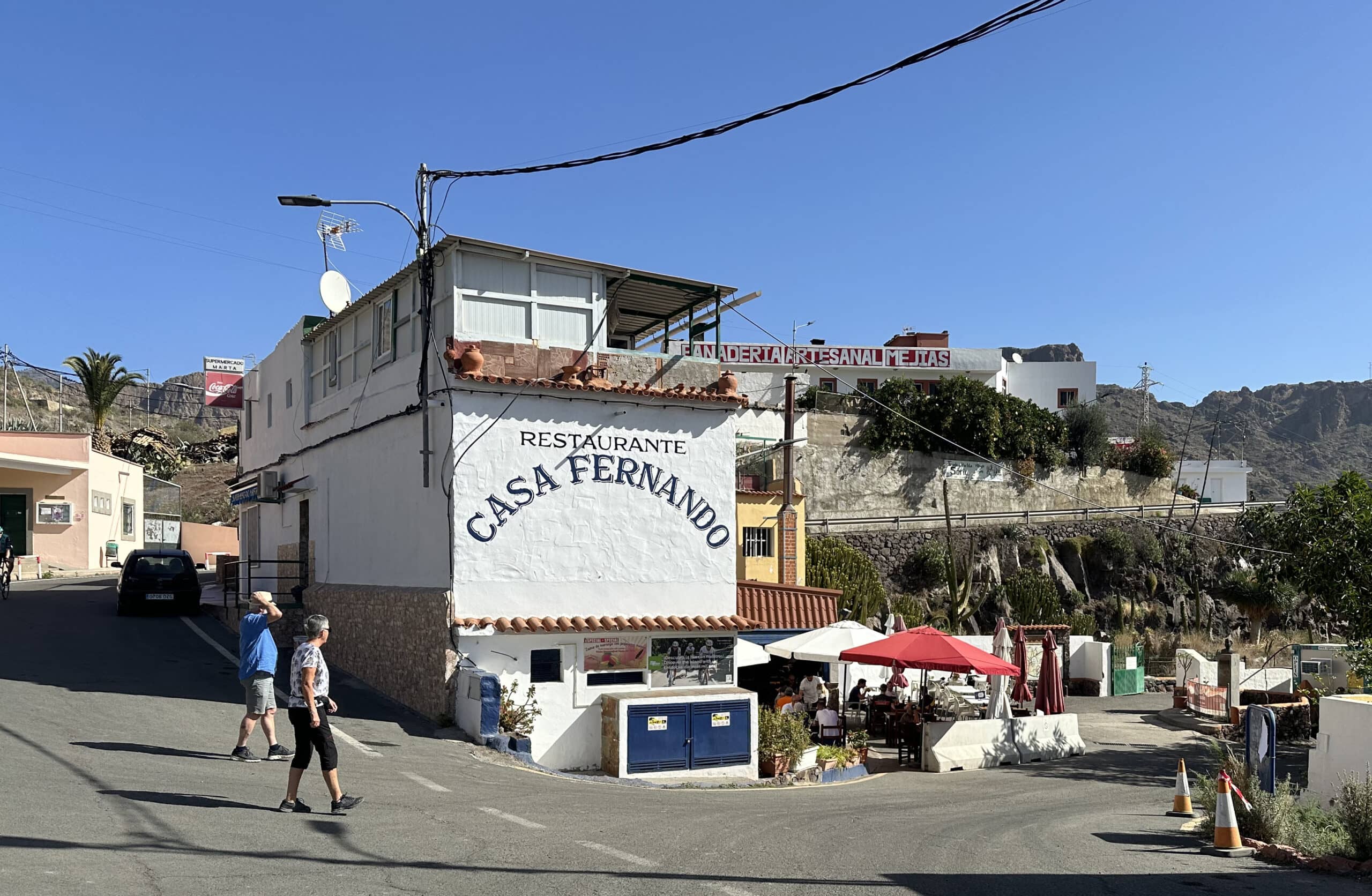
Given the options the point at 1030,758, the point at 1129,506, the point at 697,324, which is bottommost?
the point at 1030,758

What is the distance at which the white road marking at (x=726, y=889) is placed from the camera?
7.82 meters

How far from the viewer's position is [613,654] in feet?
59.4

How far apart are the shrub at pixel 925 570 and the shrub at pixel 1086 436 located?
13308mm

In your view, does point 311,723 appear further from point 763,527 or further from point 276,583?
point 763,527

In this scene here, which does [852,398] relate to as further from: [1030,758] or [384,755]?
[384,755]

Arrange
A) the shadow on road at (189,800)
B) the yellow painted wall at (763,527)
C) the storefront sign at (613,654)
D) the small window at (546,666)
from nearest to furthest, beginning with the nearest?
the shadow on road at (189,800) → the small window at (546,666) → the storefront sign at (613,654) → the yellow painted wall at (763,527)

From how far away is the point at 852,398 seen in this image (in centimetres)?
5353

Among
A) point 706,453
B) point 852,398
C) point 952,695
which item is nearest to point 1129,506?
point 852,398

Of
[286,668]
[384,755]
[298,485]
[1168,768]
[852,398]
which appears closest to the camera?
[384,755]

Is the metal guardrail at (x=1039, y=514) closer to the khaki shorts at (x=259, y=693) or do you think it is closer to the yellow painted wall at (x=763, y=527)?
the yellow painted wall at (x=763, y=527)

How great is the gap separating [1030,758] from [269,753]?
14.8 m

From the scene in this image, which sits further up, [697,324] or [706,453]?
[697,324]

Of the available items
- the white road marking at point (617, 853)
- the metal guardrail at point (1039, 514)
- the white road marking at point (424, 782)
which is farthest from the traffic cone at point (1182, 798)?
the metal guardrail at point (1039, 514)

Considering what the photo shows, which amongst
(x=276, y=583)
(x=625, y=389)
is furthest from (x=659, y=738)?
(x=276, y=583)
